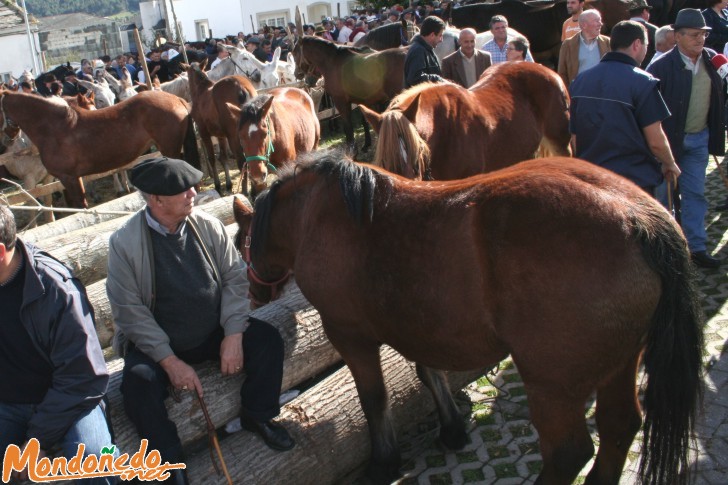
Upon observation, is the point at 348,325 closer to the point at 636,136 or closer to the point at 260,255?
the point at 260,255

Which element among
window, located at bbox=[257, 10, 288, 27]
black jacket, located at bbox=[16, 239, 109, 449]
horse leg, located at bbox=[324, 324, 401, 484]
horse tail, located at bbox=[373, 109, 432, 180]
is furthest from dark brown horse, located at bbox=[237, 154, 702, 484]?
window, located at bbox=[257, 10, 288, 27]

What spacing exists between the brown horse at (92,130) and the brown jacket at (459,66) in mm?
4424

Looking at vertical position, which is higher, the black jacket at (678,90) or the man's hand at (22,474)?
the black jacket at (678,90)

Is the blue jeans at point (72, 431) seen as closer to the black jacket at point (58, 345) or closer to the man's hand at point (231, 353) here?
the black jacket at point (58, 345)

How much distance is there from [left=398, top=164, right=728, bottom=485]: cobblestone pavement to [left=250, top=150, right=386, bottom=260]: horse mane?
5.40 feet

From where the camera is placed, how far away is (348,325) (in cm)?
326

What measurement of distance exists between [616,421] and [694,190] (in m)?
3.52

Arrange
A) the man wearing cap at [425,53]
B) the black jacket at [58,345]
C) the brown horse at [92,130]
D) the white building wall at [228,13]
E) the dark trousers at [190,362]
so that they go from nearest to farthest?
1. the black jacket at [58,345]
2. the dark trousers at [190,362]
3. the man wearing cap at [425,53]
4. the brown horse at [92,130]
5. the white building wall at [228,13]

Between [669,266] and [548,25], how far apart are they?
13764mm

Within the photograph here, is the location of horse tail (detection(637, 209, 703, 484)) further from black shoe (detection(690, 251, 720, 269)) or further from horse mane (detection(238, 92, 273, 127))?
horse mane (detection(238, 92, 273, 127))

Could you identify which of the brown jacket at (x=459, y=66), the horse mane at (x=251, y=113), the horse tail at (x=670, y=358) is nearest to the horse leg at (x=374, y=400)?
the horse tail at (x=670, y=358)

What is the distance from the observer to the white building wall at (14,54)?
37.8 meters

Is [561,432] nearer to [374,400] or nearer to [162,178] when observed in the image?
[374,400]

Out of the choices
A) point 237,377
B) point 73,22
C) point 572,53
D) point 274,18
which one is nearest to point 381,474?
point 237,377
